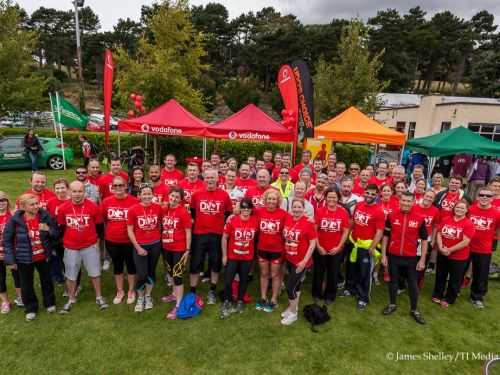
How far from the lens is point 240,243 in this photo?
164 inches

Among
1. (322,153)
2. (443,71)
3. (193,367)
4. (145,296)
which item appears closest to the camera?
(193,367)

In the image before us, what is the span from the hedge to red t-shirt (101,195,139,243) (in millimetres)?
11682

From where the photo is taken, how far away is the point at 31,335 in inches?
151

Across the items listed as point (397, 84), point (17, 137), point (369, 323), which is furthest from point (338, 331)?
point (397, 84)

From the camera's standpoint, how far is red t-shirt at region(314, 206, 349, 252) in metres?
4.32

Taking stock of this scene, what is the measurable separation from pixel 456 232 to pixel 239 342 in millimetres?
3425

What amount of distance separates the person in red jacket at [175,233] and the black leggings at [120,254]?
0.50 m

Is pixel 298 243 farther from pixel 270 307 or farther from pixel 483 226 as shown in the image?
pixel 483 226

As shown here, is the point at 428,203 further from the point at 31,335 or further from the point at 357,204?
the point at 31,335

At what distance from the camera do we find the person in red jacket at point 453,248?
14.6 ft

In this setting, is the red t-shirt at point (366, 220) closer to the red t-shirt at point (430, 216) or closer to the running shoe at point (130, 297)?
the red t-shirt at point (430, 216)

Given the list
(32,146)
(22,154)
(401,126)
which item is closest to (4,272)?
(32,146)

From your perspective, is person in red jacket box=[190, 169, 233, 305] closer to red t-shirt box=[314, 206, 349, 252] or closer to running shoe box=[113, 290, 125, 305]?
running shoe box=[113, 290, 125, 305]

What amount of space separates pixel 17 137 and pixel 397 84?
5612cm
